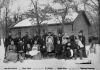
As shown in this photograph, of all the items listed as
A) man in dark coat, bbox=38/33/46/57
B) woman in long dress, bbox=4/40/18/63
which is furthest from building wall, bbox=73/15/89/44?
woman in long dress, bbox=4/40/18/63

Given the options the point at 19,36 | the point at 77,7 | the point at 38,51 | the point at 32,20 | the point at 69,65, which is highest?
the point at 77,7

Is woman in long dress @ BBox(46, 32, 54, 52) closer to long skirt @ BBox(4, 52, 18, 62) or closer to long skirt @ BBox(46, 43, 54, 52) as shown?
A: long skirt @ BBox(46, 43, 54, 52)

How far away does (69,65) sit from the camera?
21.1 ft

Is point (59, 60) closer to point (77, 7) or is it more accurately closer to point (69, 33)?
point (69, 33)

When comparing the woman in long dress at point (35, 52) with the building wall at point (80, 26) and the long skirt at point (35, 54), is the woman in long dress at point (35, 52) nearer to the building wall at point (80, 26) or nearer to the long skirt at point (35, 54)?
the long skirt at point (35, 54)

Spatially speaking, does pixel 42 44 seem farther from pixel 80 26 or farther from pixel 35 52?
pixel 80 26

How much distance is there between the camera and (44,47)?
269 inches

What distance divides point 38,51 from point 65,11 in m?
1.63

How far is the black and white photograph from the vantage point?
259 inches

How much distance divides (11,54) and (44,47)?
1.13 metres

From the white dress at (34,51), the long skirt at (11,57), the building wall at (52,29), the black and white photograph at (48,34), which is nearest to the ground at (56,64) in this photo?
the black and white photograph at (48,34)

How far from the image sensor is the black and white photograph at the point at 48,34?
6566 millimetres

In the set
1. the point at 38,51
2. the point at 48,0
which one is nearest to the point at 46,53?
the point at 38,51

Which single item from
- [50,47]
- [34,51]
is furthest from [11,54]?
[50,47]
